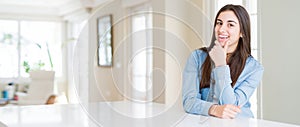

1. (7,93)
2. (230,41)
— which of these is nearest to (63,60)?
(7,93)

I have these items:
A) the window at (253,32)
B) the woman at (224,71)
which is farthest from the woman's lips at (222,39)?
the window at (253,32)

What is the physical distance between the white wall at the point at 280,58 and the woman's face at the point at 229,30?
925 mm

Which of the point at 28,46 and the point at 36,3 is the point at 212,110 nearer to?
the point at 36,3

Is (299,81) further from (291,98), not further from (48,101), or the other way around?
(48,101)

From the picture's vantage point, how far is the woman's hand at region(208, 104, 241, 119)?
123 centimetres

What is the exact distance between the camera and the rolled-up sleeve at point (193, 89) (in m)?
1.34

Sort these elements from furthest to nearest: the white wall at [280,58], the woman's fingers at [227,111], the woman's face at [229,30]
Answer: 1. the white wall at [280,58]
2. the woman's face at [229,30]
3. the woman's fingers at [227,111]

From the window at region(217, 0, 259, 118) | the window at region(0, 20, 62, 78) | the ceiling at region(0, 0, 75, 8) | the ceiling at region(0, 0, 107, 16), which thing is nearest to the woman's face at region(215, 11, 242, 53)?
the window at region(217, 0, 259, 118)

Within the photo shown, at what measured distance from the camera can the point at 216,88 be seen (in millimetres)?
1405

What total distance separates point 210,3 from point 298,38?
2.98ft

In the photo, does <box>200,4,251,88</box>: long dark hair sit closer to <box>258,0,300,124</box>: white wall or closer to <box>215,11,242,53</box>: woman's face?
<box>215,11,242,53</box>: woman's face

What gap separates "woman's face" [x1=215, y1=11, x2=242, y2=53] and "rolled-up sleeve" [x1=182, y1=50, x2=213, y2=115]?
0.52 ft

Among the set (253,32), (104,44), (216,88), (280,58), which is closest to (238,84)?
(216,88)

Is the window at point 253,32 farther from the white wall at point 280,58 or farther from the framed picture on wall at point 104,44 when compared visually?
the framed picture on wall at point 104,44
